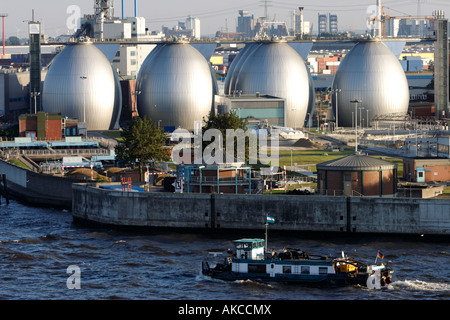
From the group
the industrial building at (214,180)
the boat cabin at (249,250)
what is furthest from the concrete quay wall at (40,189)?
the boat cabin at (249,250)

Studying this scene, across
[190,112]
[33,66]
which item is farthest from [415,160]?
[33,66]

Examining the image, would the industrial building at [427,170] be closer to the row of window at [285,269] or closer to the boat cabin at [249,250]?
the boat cabin at [249,250]

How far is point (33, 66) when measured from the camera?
154 m

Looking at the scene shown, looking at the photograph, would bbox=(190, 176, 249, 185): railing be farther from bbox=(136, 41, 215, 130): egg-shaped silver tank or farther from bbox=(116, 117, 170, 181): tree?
bbox=(136, 41, 215, 130): egg-shaped silver tank

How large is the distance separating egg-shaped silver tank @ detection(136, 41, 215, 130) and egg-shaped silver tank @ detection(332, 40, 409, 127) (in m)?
17.7

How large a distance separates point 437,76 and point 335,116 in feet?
49.8

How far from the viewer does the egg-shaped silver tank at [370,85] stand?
146125mm

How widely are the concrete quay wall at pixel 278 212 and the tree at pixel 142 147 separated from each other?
14454 mm

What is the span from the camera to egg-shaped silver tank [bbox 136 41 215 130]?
143 metres

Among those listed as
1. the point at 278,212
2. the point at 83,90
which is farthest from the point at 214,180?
the point at 83,90

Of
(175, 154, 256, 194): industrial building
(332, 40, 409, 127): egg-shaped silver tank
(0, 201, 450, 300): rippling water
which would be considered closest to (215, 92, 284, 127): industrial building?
(332, 40, 409, 127): egg-shaped silver tank

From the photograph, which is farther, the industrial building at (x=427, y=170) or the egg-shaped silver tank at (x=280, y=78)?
the egg-shaped silver tank at (x=280, y=78)
